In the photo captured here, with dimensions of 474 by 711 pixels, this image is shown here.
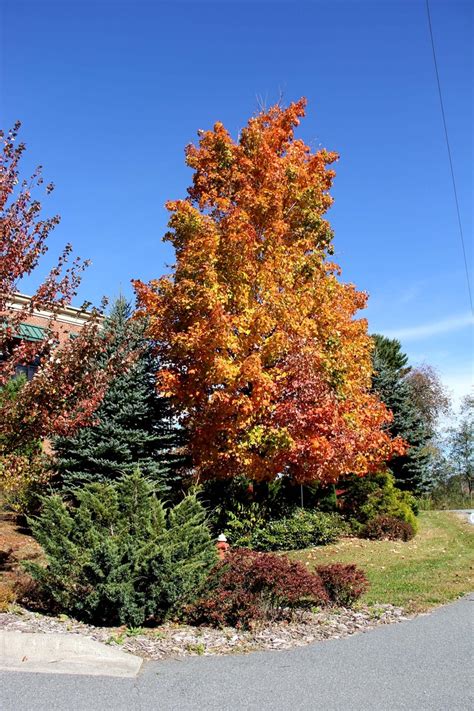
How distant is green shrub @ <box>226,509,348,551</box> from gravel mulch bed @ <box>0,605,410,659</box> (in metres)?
5.93

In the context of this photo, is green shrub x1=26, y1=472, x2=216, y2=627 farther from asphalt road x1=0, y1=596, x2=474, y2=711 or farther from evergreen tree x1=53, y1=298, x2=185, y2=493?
evergreen tree x1=53, y1=298, x2=185, y2=493

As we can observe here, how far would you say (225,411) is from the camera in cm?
1182

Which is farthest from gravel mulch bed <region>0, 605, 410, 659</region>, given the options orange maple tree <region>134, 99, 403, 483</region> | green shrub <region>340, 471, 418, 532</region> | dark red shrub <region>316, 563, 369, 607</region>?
green shrub <region>340, 471, 418, 532</region>

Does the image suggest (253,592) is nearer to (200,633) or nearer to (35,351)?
(200,633)

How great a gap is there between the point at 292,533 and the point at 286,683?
8.30 meters

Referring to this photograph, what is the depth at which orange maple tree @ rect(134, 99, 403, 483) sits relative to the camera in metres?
11.8

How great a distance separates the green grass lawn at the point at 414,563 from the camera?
815 cm

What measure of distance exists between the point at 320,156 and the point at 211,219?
372cm

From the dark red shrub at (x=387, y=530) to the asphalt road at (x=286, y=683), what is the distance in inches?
366

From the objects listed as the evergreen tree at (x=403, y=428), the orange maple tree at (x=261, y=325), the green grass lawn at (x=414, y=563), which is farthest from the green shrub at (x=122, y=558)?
the evergreen tree at (x=403, y=428)

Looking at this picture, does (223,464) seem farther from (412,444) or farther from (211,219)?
(412,444)

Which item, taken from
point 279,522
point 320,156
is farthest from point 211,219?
point 279,522

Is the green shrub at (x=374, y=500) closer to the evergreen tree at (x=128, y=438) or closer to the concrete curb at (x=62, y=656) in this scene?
the evergreen tree at (x=128, y=438)

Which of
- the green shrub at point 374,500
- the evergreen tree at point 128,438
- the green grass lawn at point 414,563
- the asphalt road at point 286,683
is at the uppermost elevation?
the evergreen tree at point 128,438
